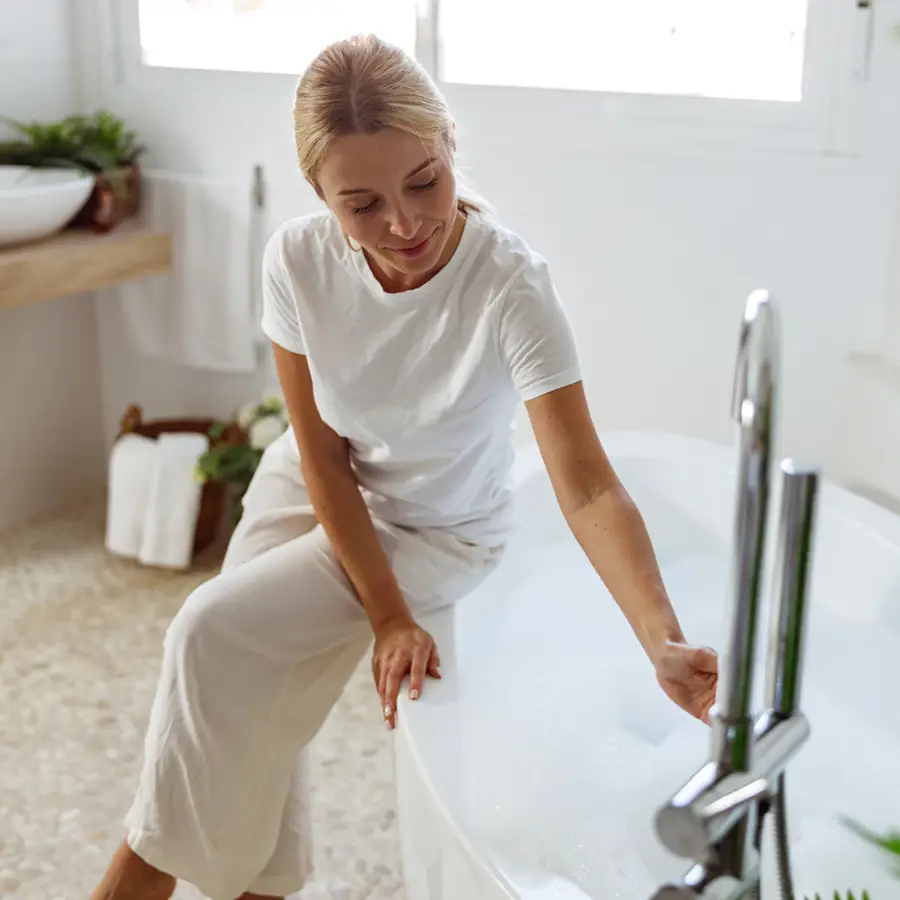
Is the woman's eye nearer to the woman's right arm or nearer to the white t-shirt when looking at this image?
the white t-shirt

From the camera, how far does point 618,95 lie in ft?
7.70

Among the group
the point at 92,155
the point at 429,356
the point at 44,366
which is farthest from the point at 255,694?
the point at 44,366

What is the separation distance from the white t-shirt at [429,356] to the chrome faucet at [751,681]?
62 cm

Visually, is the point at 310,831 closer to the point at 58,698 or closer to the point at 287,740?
the point at 287,740

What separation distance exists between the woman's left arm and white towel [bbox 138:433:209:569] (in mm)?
1539

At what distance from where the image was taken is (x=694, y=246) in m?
2.35

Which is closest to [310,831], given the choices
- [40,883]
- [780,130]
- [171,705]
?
[171,705]

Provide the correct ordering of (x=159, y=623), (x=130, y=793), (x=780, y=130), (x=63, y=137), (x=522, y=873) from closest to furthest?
(x=522, y=873)
(x=130, y=793)
(x=780, y=130)
(x=159, y=623)
(x=63, y=137)

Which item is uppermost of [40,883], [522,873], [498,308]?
[498,308]

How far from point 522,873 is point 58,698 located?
1.47 metres

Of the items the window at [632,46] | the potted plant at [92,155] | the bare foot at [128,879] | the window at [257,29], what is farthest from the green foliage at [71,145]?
the bare foot at [128,879]

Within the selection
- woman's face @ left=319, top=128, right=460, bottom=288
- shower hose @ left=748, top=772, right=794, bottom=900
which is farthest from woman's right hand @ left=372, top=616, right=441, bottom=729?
shower hose @ left=748, top=772, right=794, bottom=900

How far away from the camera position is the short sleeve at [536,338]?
1402mm

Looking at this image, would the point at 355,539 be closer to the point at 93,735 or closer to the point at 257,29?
the point at 93,735
